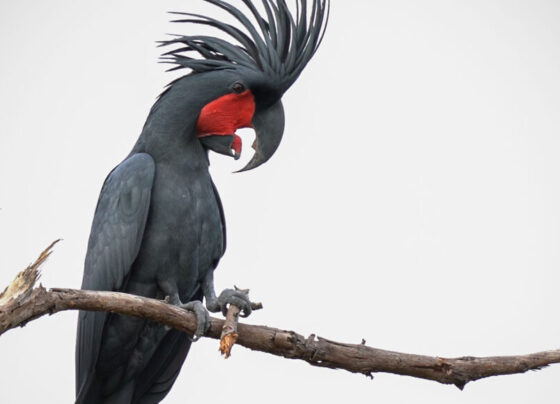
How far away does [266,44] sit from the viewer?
626 cm

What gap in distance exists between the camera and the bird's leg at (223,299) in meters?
5.41

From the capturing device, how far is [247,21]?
6379mm

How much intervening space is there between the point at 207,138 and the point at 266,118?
0.50 meters

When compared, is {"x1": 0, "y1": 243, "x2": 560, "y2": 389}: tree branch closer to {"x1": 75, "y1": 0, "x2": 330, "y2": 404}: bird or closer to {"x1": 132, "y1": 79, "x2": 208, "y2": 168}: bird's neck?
{"x1": 75, "y1": 0, "x2": 330, "y2": 404}: bird

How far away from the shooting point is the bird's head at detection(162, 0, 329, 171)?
6.08 m

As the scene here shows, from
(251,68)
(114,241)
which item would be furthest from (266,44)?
(114,241)

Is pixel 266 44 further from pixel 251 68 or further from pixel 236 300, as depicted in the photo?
pixel 236 300

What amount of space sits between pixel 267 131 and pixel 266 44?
2.20ft

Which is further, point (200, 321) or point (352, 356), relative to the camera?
point (200, 321)

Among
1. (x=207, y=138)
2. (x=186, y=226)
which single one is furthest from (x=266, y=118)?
(x=186, y=226)

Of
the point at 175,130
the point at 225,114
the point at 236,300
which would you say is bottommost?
the point at 236,300

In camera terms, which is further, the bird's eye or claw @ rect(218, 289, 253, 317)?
the bird's eye

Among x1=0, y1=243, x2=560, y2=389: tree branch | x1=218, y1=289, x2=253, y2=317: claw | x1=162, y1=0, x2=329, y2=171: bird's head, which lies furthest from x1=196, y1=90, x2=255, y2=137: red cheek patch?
x1=0, y1=243, x2=560, y2=389: tree branch

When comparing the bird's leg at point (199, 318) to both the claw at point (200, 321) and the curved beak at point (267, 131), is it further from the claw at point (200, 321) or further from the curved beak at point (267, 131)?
the curved beak at point (267, 131)
